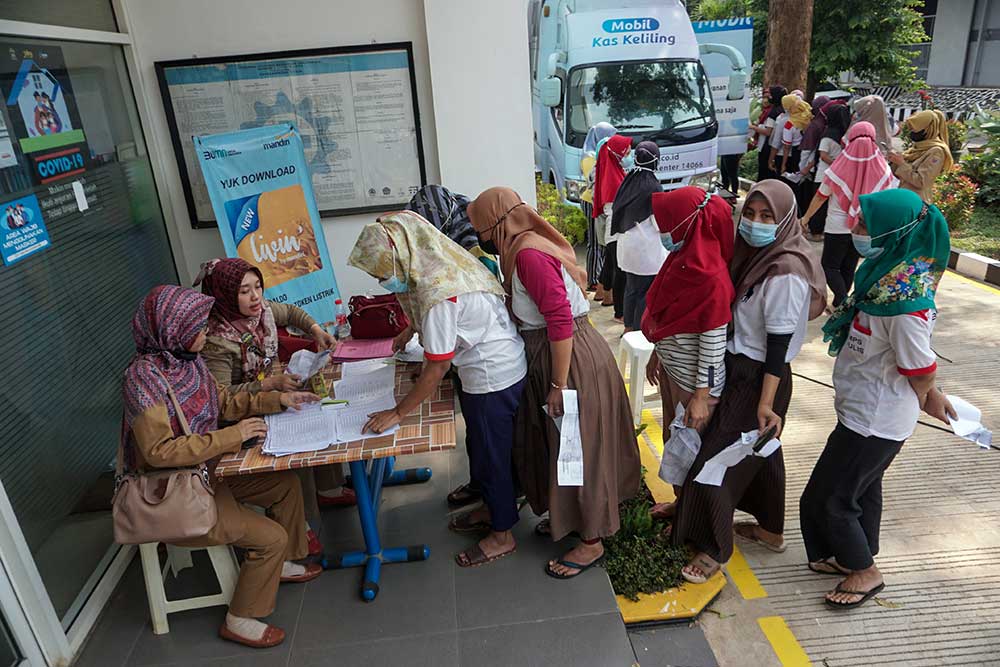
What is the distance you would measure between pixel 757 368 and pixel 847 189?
11.0 ft

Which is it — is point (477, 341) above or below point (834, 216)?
above

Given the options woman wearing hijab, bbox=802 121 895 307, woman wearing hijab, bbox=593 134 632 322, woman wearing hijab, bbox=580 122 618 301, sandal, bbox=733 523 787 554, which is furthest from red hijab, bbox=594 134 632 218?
sandal, bbox=733 523 787 554

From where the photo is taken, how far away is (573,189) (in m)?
7.78

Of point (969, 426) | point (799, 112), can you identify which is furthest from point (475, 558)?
point (799, 112)

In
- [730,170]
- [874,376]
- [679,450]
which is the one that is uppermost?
[874,376]

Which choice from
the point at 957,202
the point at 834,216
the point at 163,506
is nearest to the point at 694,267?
the point at 163,506

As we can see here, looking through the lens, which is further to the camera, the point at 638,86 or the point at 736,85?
the point at 736,85

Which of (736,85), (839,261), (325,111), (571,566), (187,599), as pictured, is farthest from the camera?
(736,85)

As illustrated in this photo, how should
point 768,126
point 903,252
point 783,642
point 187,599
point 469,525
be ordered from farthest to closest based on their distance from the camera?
point 768,126 → point 469,525 → point 187,599 → point 783,642 → point 903,252

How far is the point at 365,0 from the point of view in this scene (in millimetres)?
4148

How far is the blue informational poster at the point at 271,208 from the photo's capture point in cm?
408

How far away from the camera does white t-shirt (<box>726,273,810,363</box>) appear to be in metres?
2.56

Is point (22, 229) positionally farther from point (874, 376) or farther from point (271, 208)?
point (874, 376)

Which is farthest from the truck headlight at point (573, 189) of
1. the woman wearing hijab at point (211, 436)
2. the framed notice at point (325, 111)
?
the woman wearing hijab at point (211, 436)
